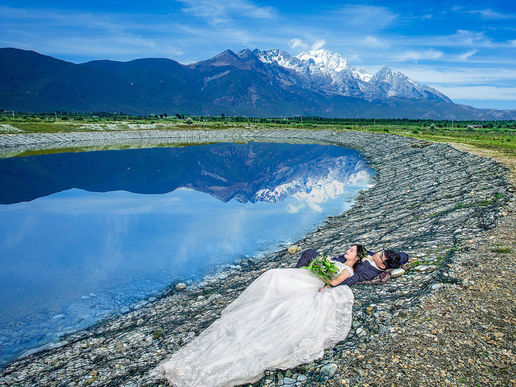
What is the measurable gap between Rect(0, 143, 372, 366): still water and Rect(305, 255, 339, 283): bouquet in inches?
327

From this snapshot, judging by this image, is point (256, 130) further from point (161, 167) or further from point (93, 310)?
point (93, 310)

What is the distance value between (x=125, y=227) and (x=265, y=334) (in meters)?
21.6

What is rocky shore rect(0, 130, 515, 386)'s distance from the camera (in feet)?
25.0

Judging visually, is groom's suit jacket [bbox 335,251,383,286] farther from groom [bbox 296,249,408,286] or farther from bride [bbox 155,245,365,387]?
bride [bbox 155,245,365,387]

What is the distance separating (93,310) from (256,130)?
130164 millimetres

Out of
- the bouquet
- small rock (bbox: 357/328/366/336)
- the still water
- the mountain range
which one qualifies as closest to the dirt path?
small rock (bbox: 357/328/366/336)

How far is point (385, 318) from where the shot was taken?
9250 mm

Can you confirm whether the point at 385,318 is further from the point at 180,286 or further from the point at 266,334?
the point at 180,286

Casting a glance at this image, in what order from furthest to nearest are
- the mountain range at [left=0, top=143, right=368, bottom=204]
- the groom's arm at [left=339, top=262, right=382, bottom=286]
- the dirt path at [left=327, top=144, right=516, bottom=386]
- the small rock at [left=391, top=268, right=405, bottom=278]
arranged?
the mountain range at [left=0, top=143, right=368, bottom=204] < the small rock at [left=391, top=268, right=405, bottom=278] < the groom's arm at [left=339, top=262, right=382, bottom=286] < the dirt path at [left=327, top=144, right=516, bottom=386]

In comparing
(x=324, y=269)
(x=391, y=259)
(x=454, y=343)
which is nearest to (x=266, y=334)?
(x=324, y=269)

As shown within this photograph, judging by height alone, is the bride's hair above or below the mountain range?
above

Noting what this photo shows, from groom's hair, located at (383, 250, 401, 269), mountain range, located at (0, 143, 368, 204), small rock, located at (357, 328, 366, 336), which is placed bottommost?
mountain range, located at (0, 143, 368, 204)

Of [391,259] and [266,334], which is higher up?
[391,259]

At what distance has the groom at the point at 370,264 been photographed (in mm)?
11414
